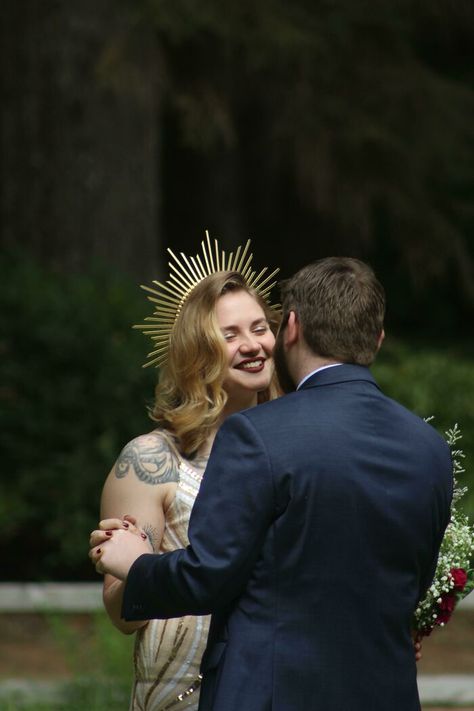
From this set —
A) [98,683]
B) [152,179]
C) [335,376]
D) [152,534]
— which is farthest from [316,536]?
[152,179]

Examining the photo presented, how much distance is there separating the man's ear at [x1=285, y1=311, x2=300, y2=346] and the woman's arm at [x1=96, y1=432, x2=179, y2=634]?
0.75m

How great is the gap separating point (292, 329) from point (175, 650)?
1.08m

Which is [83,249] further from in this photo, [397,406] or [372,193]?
[397,406]

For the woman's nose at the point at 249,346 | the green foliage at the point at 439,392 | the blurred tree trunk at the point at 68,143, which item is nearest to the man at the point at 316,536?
the woman's nose at the point at 249,346

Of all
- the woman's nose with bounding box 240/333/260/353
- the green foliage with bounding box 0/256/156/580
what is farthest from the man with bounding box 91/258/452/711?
the green foliage with bounding box 0/256/156/580

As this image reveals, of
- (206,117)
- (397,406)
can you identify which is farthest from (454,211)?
(397,406)

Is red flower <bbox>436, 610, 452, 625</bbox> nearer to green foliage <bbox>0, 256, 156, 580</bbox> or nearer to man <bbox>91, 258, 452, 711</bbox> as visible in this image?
man <bbox>91, 258, 452, 711</bbox>

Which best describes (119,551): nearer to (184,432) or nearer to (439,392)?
(184,432)

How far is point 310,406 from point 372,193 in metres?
10.0

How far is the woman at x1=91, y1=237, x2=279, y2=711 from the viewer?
3.65 meters

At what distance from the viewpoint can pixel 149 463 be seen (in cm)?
370

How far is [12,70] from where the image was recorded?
10695 millimetres

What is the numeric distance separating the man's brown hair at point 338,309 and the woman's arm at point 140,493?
0.76 m

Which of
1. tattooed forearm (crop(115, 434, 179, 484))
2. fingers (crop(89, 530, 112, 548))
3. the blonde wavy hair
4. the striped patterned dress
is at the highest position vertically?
the blonde wavy hair
